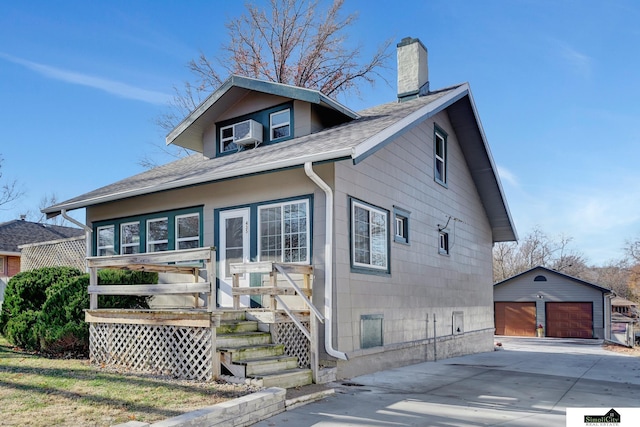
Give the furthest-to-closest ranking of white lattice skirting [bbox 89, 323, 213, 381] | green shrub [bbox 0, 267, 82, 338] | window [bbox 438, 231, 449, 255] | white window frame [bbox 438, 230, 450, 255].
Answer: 1. window [bbox 438, 231, 449, 255]
2. white window frame [bbox 438, 230, 450, 255]
3. green shrub [bbox 0, 267, 82, 338]
4. white lattice skirting [bbox 89, 323, 213, 381]

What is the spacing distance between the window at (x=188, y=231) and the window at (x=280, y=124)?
2367 millimetres

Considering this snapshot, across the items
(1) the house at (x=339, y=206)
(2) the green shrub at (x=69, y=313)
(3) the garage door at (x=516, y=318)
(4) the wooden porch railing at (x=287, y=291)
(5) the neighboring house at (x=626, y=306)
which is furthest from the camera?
(5) the neighboring house at (x=626, y=306)

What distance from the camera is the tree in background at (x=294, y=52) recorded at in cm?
2258

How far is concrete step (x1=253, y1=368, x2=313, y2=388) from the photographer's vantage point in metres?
6.72

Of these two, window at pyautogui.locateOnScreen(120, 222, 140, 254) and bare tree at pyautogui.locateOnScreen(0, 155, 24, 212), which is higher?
bare tree at pyautogui.locateOnScreen(0, 155, 24, 212)

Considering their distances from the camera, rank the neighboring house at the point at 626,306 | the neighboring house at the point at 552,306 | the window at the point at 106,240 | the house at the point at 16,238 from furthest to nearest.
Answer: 1. the neighboring house at the point at 626,306
2. the neighboring house at the point at 552,306
3. the house at the point at 16,238
4. the window at the point at 106,240

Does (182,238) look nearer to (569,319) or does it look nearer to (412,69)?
(412,69)

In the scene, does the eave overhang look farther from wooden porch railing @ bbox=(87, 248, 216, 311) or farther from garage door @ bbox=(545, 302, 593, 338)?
garage door @ bbox=(545, 302, 593, 338)

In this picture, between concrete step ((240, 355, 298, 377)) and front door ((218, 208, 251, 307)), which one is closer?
concrete step ((240, 355, 298, 377))

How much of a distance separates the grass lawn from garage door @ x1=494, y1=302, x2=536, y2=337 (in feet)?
87.1

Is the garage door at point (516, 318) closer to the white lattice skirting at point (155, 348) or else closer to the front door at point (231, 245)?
the front door at point (231, 245)

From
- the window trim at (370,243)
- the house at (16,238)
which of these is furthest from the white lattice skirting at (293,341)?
the house at (16,238)

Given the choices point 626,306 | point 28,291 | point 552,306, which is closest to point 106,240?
point 28,291

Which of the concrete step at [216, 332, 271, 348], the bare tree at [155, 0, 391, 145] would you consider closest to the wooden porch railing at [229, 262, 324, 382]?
the concrete step at [216, 332, 271, 348]
